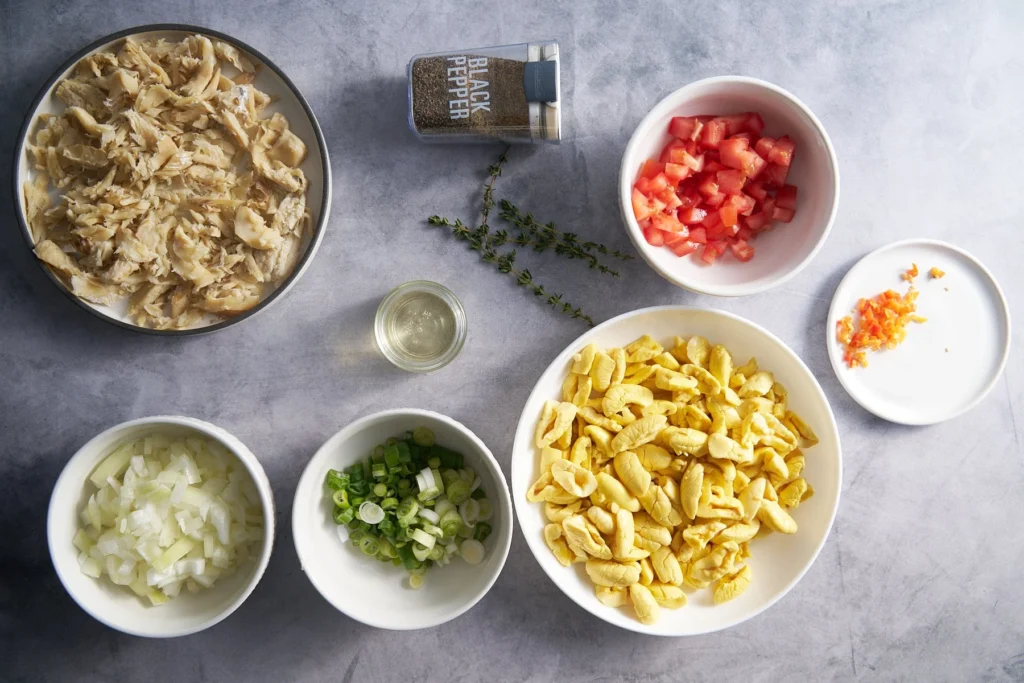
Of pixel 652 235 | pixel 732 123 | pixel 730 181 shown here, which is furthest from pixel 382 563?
pixel 732 123

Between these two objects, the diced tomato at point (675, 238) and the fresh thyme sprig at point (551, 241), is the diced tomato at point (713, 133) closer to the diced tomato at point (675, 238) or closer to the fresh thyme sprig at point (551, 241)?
the diced tomato at point (675, 238)

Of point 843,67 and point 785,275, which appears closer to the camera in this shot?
point 785,275

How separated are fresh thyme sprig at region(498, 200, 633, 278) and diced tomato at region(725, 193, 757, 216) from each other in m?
0.27

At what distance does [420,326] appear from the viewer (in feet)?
5.43

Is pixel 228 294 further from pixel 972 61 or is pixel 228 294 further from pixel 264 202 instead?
pixel 972 61

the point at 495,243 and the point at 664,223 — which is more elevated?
the point at 664,223

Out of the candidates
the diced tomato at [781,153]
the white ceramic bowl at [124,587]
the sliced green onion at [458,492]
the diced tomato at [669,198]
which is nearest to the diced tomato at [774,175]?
the diced tomato at [781,153]

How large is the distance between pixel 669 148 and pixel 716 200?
0.54 ft

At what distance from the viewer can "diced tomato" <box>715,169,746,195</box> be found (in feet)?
4.98

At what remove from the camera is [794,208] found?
1.58m

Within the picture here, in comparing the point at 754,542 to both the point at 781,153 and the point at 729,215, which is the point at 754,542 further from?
the point at 781,153

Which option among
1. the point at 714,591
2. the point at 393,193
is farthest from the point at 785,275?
the point at 393,193

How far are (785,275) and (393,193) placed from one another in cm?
95

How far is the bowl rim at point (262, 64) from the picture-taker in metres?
1.53
